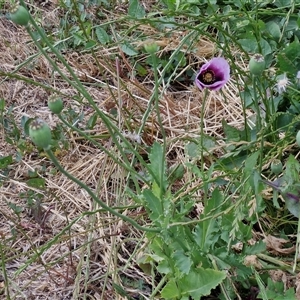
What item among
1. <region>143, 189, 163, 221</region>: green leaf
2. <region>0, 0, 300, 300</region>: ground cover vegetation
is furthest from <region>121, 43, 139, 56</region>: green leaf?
<region>143, 189, 163, 221</region>: green leaf

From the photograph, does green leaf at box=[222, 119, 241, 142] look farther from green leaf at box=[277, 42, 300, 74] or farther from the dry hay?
green leaf at box=[277, 42, 300, 74]

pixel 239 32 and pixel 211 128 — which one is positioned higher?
pixel 239 32

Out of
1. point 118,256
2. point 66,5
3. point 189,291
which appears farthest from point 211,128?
point 66,5

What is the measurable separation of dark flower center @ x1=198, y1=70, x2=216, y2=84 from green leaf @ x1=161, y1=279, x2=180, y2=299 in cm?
39

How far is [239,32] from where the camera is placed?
5.30 feet

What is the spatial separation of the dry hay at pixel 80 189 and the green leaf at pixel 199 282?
174 mm

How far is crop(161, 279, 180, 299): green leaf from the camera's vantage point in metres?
1.07

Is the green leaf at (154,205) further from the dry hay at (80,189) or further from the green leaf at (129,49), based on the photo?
the green leaf at (129,49)

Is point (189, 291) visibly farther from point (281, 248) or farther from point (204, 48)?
point (204, 48)

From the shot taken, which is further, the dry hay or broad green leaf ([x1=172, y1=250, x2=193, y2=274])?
the dry hay

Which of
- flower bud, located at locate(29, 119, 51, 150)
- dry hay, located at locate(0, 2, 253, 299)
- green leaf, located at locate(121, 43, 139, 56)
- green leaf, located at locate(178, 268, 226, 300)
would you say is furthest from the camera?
green leaf, located at locate(121, 43, 139, 56)

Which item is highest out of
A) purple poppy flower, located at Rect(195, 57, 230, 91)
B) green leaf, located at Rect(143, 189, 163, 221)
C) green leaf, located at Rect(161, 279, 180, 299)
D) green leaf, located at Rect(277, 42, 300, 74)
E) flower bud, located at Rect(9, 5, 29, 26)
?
flower bud, located at Rect(9, 5, 29, 26)

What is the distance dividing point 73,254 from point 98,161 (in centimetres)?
30

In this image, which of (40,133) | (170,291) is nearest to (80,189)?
(170,291)
